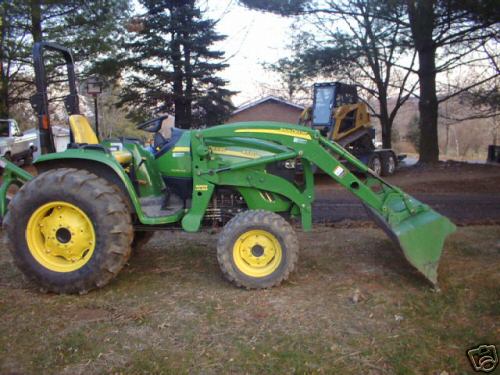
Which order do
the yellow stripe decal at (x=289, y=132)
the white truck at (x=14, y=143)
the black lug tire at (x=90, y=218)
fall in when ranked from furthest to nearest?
the white truck at (x=14, y=143)
the yellow stripe decal at (x=289, y=132)
the black lug tire at (x=90, y=218)

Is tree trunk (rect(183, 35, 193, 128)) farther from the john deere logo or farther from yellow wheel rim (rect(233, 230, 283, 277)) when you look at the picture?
the john deere logo

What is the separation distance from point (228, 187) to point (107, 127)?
42653 mm

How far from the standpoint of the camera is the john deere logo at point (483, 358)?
314 centimetres

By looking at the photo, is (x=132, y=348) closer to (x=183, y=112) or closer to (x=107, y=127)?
(x=183, y=112)

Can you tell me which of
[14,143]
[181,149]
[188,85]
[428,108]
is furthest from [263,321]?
[188,85]

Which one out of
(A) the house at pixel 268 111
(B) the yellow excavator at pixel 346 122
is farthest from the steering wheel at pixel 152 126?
(A) the house at pixel 268 111

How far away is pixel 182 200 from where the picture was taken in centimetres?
507

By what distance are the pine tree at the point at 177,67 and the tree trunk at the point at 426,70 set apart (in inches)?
306

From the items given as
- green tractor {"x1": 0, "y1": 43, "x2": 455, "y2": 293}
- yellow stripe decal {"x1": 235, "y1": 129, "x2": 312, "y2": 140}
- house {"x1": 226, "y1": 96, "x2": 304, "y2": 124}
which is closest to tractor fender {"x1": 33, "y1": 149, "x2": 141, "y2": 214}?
green tractor {"x1": 0, "y1": 43, "x2": 455, "y2": 293}

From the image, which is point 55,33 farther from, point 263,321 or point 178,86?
point 263,321

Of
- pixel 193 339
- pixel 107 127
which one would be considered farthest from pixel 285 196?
pixel 107 127

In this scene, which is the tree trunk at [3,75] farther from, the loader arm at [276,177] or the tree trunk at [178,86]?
the loader arm at [276,177]

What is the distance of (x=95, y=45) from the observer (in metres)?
16.1

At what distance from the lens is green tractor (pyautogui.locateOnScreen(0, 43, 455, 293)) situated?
172 inches
